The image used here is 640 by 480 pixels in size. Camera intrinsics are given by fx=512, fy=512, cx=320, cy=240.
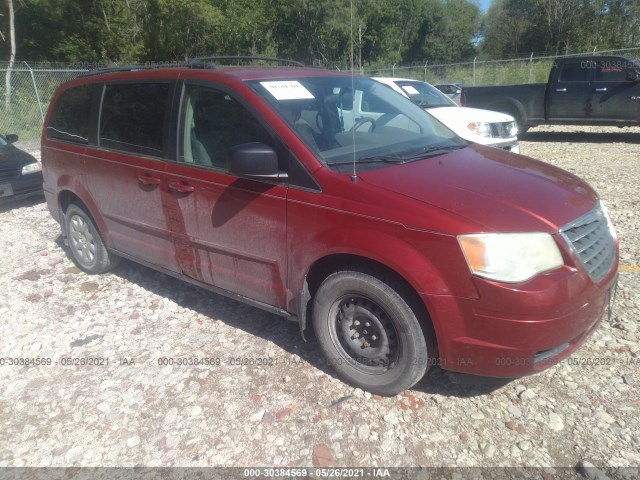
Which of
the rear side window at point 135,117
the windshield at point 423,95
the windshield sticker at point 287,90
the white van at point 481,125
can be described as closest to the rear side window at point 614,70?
the windshield at point 423,95

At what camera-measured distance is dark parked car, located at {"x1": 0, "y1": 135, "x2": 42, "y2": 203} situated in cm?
740

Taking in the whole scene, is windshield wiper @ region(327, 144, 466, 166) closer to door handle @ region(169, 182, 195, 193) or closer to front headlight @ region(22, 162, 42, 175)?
door handle @ region(169, 182, 195, 193)

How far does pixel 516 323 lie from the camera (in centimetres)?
246

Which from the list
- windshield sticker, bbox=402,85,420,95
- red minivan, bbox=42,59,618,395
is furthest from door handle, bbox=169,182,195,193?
windshield sticker, bbox=402,85,420,95

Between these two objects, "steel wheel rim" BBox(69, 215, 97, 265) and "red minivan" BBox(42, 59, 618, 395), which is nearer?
"red minivan" BBox(42, 59, 618, 395)

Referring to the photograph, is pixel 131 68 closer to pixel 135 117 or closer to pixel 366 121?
pixel 135 117

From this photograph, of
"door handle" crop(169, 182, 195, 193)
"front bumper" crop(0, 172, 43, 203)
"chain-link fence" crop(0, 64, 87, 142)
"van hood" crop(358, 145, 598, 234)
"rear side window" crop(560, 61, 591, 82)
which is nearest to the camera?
"van hood" crop(358, 145, 598, 234)

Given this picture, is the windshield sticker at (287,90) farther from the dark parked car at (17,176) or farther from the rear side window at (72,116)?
the dark parked car at (17,176)

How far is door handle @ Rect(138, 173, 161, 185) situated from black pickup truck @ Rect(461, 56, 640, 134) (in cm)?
1099

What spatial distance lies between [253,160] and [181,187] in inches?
35.4

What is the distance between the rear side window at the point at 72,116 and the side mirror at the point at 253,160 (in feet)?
7.26

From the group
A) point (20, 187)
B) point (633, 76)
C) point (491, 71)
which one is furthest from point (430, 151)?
point (491, 71)

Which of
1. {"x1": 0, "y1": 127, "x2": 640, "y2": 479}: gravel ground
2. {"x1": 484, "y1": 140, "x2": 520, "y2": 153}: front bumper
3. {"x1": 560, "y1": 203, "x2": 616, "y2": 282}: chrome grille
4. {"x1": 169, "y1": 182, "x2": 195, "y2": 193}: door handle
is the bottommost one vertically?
{"x1": 0, "y1": 127, "x2": 640, "y2": 479}: gravel ground

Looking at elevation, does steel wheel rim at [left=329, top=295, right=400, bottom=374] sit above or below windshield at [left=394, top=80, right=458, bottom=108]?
below
